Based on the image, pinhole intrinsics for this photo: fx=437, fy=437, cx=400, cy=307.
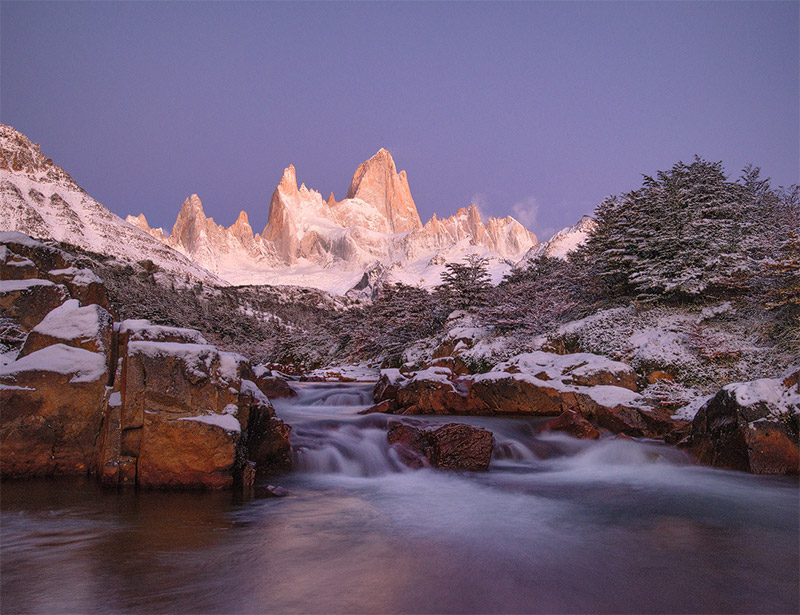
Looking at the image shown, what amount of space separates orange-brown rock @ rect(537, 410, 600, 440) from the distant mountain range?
75519 millimetres

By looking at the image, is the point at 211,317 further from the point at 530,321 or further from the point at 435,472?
the point at 435,472

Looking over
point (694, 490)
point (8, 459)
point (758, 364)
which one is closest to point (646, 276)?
point (758, 364)

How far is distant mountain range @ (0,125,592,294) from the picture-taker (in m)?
86.4

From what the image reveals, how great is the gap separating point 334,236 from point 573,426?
159278 millimetres

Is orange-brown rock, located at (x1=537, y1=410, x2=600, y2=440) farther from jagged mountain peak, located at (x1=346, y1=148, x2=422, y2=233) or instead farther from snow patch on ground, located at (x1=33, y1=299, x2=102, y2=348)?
jagged mountain peak, located at (x1=346, y1=148, x2=422, y2=233)

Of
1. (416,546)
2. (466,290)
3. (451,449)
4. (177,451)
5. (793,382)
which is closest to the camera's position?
(416,546)

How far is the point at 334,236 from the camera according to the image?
539 feet

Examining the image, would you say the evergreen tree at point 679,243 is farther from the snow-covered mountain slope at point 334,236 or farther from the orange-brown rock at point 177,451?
the snow-covered mountain slope at point 334,236

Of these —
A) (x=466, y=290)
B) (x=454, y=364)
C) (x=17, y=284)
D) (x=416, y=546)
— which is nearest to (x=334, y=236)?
(x=466, y=290)

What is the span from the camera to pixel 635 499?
6.62 metres

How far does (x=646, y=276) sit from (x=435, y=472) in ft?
39.2

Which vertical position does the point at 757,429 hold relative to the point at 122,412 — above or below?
below

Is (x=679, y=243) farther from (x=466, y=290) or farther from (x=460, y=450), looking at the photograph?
(x=460, y=450)

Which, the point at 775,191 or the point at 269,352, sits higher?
the point at 775,191
